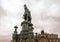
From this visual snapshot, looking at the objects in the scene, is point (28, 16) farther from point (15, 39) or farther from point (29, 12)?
point (15, 39)

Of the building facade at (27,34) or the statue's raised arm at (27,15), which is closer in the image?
the building facade at (27,34)

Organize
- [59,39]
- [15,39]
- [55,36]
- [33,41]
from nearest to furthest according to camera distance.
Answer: [33,41] < [15,39] < [59,39] < [55,36]

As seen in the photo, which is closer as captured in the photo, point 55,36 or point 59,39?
point 59,39

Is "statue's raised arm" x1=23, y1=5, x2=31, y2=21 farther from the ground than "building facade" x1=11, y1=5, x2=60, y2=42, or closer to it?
farther from the ground

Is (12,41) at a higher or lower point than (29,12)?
lower

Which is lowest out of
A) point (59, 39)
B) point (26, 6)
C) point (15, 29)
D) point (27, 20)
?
point (59, 39)

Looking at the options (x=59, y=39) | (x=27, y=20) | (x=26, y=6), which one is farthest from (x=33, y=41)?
(x=59, y=39)

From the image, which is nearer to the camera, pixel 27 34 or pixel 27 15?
pixel 27 34

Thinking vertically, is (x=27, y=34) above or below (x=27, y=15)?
below

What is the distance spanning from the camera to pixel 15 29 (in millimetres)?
42688

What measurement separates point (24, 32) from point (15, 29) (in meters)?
3.22

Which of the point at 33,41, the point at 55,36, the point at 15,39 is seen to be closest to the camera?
the point at 33,41

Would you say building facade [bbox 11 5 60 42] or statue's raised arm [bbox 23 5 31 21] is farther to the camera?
statue's raised arm [bbox 23 5 31 21]

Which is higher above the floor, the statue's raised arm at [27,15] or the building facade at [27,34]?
the statue's raised arm at [27,15]
